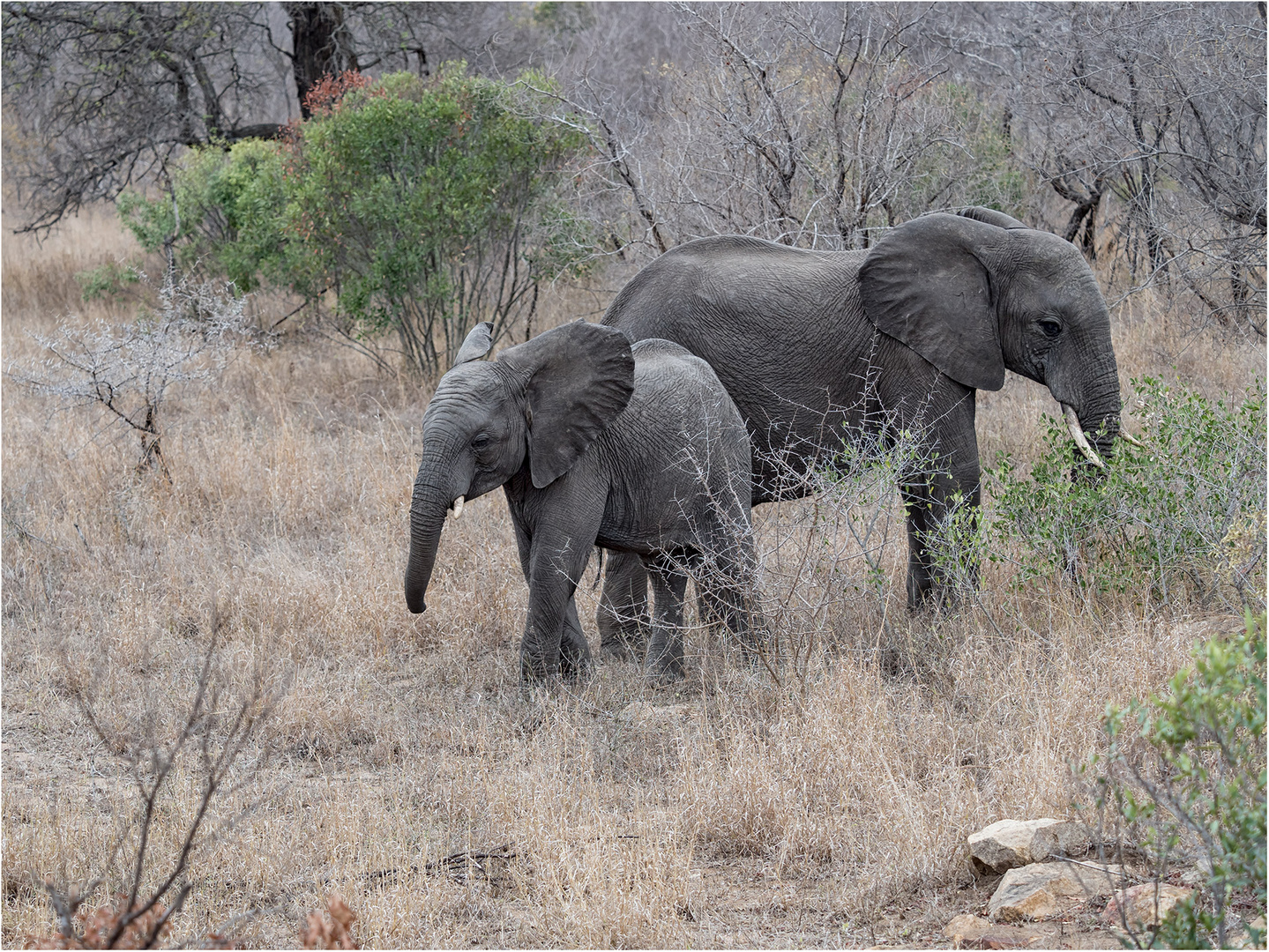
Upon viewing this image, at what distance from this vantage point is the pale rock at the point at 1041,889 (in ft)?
12.5

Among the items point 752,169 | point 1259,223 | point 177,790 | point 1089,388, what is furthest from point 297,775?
point 1259,223

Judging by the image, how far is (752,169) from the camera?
35.5 feet

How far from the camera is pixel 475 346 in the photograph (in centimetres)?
606

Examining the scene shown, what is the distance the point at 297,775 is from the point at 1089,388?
163 inches

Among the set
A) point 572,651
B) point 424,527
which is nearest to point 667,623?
point 572,651

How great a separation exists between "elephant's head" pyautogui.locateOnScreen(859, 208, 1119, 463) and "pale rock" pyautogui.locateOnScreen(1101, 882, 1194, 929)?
321 centimetres

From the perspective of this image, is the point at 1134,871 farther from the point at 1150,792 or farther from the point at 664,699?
the point at 664,699

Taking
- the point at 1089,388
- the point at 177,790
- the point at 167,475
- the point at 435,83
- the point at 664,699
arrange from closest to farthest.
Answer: the point at 177,790, the point at 664,699, the point at 1089,388, the point at 167,475, the point at 435,83

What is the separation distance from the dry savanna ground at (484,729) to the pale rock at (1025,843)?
12cm

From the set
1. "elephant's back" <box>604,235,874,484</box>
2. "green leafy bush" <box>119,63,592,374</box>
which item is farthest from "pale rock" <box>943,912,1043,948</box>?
"green leafy bush" <box>119,63,592,374</box>

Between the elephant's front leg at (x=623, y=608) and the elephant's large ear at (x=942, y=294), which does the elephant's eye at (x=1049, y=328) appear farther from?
the elephant's front leg at (x=623, y=608)

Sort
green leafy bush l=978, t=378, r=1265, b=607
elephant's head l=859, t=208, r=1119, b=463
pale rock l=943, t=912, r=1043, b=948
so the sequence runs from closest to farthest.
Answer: pale rock l=943, t=912, r=1043, b=948 → green leafy bush l=978, t=378, r=1265, b=607 → elephant's head l=859, t=208, r=1119, b=463

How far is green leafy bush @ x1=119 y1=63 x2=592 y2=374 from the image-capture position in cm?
1121

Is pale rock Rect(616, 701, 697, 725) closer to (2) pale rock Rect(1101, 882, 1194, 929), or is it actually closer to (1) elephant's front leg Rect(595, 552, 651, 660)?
(1) elephant's front leg Rect(595, 552, 651, 660)
